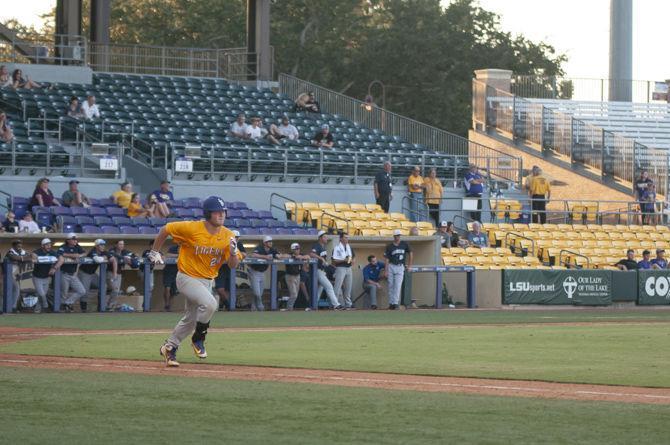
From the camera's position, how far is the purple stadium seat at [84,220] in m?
28.4

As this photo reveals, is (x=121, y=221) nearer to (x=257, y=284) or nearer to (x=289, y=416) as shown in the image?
(x=257, y=284)

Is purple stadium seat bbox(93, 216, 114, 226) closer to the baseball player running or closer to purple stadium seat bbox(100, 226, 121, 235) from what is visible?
purple stadium seat bbox(100, 226, 121, 235)

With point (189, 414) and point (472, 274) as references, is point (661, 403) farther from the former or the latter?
point (472, 274)

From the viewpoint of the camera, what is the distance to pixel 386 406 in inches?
422

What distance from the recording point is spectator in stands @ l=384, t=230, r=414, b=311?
3031 cm

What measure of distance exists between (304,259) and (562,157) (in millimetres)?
18891

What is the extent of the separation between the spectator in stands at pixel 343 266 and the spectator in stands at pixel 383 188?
4.52 meters

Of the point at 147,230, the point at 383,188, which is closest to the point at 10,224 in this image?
the point at 147,230

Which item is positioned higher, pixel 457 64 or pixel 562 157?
pixel 457 64

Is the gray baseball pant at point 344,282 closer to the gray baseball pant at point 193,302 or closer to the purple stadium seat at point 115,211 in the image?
the purple stadium seat at point 115,211

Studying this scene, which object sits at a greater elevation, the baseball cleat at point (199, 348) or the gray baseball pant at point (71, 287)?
the baseball cleat at point (199, 348)

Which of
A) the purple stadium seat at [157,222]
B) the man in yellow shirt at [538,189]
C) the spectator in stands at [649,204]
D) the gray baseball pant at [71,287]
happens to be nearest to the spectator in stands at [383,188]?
the man in yellow shirt at [538,189]

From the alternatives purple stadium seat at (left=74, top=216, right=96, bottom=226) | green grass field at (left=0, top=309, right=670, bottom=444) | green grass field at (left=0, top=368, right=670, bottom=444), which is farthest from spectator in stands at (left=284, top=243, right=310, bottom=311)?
green grass field at (left=0, top=368, right=670, bottom=444)

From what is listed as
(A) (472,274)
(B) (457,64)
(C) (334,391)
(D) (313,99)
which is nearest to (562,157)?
(D) (313,99)
